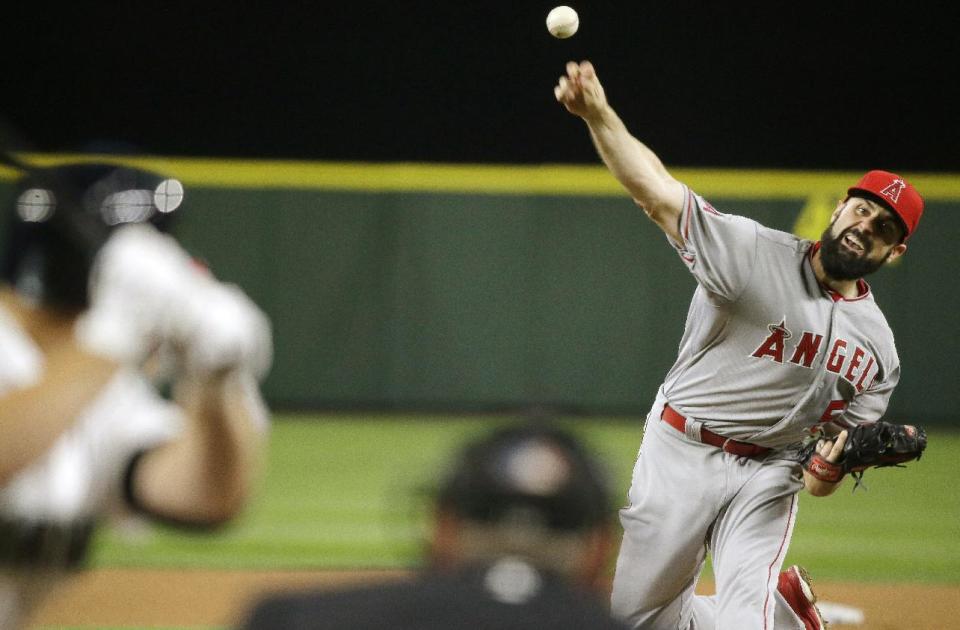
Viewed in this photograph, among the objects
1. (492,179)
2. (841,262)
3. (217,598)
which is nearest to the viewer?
(841,262)

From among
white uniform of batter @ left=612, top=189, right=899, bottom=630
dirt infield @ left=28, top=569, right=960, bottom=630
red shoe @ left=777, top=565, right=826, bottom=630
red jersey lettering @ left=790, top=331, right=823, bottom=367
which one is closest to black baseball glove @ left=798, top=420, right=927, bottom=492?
white uniform of batter @ left=612, top=189, right=899, bottom=630

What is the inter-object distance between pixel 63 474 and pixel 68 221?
0.39m

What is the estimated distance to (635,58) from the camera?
1000 centimetres

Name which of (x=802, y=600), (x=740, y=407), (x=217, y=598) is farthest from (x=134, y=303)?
(x=217, y=598)

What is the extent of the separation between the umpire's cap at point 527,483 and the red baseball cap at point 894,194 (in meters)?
2.38

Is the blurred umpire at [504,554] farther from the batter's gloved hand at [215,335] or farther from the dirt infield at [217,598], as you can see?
the dirt infield at [217,598]

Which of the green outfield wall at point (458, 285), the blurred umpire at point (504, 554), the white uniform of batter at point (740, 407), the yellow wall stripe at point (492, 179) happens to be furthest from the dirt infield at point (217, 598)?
the yellow wall stripe at point (492, 179)

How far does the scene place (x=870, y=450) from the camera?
3.30m

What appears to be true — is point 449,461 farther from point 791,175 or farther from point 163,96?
point 163,96

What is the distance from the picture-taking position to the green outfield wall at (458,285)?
9.24m

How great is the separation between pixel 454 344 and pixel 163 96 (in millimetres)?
3781

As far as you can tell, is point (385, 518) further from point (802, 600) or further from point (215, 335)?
point (215, 335)

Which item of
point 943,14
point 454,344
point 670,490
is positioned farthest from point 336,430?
point 943,14

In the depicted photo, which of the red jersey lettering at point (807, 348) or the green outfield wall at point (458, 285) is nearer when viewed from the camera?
the red jersey lettering at point (807, 348)
